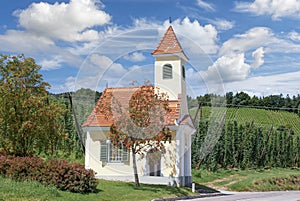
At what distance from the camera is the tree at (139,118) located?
1566cm

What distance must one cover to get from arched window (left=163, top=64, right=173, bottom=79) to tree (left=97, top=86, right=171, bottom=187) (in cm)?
88

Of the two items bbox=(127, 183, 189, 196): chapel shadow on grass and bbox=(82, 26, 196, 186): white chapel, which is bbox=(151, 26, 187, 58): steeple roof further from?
bbox=(127, 183, 189, 196): chapel shadow on grass

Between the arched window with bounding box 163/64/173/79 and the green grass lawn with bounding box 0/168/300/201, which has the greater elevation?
the arched window with bounding box 163/64/173/79

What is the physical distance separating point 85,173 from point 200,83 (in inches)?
214

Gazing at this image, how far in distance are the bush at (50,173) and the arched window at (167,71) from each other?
5717 mm

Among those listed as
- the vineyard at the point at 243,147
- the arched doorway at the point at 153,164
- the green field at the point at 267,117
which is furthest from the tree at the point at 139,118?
the green field at the point at 267,117

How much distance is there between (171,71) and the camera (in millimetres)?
17891

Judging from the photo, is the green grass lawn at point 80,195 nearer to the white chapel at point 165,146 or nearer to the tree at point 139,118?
the tree at point 139,118

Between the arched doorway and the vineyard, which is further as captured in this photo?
the vineyard

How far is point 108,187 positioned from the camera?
609 inches

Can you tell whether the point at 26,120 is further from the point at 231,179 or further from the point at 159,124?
the point at 231,179

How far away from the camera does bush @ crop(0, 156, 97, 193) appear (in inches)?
517

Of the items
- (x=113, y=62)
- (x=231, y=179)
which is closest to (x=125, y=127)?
(x=113, y=62)

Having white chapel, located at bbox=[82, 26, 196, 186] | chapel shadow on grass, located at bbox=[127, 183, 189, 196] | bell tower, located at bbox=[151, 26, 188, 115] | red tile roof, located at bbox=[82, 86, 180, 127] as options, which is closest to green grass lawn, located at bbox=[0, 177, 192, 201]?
chapel shadow on grass, located at bbox=[127, 183, 189, 196]
